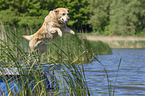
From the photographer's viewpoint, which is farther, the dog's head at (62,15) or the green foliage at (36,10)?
the green foliage at (36,10)

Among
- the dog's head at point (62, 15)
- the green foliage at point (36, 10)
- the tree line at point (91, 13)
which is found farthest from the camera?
the tree line at point (91, 13)

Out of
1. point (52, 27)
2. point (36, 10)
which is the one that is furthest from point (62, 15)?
point (36, 10)

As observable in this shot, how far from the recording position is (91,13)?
189ft

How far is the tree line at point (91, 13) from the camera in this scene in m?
45.3

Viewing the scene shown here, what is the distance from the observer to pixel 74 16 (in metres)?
51.3

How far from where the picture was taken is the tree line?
4532 cm

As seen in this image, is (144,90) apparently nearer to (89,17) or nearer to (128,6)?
(128,6)

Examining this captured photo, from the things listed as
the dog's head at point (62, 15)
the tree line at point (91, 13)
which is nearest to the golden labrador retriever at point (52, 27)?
the dog's head at point (62, 15)

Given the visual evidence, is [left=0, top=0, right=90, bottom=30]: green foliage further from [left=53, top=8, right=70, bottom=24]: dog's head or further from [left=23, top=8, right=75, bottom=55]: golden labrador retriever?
[left=53, top=8, right=70, bottom=24]: dog's head

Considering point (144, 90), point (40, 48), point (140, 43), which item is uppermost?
point (40, 48)

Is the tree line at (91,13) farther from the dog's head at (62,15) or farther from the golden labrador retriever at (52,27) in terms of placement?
the dog's head at (62,15)

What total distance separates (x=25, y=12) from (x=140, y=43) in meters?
26.0

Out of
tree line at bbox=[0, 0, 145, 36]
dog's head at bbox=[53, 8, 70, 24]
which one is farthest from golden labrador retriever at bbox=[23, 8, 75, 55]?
tree line at bbox=[0, 0, 145, 36]

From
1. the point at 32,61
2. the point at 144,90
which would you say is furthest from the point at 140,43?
the point at 32,61
